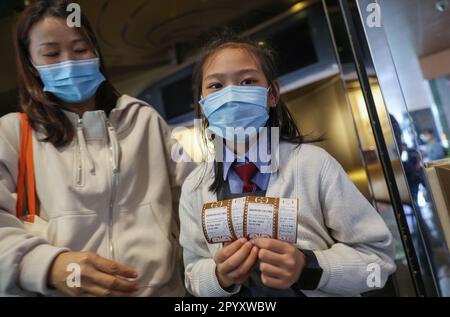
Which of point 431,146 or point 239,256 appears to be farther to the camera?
point 431,146

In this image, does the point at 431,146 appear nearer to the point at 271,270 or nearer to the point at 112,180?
the point at 271,270

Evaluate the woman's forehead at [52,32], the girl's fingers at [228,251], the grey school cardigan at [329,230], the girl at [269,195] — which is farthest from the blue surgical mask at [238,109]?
the woman's forehead at [52,32]

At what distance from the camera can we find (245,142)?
2.97 ft

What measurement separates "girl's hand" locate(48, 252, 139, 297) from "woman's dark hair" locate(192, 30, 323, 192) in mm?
334

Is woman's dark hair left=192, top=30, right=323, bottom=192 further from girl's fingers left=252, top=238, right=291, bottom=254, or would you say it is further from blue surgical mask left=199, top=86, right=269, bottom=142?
girl's fingers left=252, top=238, right=291, bottom=254

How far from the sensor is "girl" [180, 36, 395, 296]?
815 millimetres

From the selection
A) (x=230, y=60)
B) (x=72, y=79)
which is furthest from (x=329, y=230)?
(x=72, y=79)

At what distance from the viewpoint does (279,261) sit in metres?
0.79

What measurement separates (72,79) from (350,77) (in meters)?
0.79

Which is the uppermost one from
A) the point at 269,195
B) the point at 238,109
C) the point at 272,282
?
the point at 238,109

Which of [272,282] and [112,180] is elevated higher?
[112,180]

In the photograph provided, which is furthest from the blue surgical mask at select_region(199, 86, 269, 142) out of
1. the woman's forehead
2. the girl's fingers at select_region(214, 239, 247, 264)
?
the woman's forehead

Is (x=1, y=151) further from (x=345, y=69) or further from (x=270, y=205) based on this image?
(x=345, y=69)

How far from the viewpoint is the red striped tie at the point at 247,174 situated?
891mm
